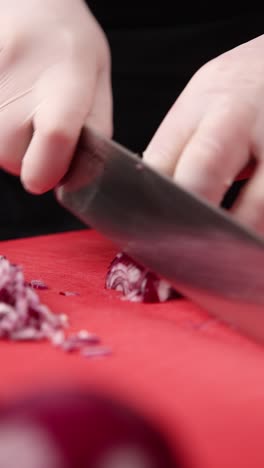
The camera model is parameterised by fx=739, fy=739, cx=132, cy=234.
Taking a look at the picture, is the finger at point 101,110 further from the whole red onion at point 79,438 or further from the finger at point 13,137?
the whole red onion at point 79,438

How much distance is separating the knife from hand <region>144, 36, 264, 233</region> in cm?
9

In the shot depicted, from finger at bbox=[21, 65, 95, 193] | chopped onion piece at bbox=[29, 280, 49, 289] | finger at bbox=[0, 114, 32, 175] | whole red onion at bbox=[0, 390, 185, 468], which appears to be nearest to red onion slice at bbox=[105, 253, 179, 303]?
chopped onion piece at bbox=[29, 280, 49, 289]

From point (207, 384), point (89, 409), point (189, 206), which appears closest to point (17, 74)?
point (189, 206)

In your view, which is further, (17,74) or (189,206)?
(17,74)

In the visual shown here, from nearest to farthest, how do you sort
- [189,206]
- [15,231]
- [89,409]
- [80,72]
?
[89,409], [189,206], [80,72], [15,231]

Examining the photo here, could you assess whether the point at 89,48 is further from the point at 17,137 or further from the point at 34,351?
the point at 34,351

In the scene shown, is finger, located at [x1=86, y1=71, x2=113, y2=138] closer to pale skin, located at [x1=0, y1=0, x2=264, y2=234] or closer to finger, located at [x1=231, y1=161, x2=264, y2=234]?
pale skin, located at [x1=0, y1=0, x2=264, y2=234]

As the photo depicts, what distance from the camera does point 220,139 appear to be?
5.49 ft

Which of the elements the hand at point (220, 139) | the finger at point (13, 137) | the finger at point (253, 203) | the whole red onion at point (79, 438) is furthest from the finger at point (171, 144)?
the whole red onion at point (79, 438)

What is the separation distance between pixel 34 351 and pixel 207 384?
36 cm

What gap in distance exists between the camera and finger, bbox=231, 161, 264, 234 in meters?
1.69

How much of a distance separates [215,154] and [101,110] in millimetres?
472

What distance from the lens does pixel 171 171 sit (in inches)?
71.1

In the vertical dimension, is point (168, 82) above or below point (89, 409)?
above
